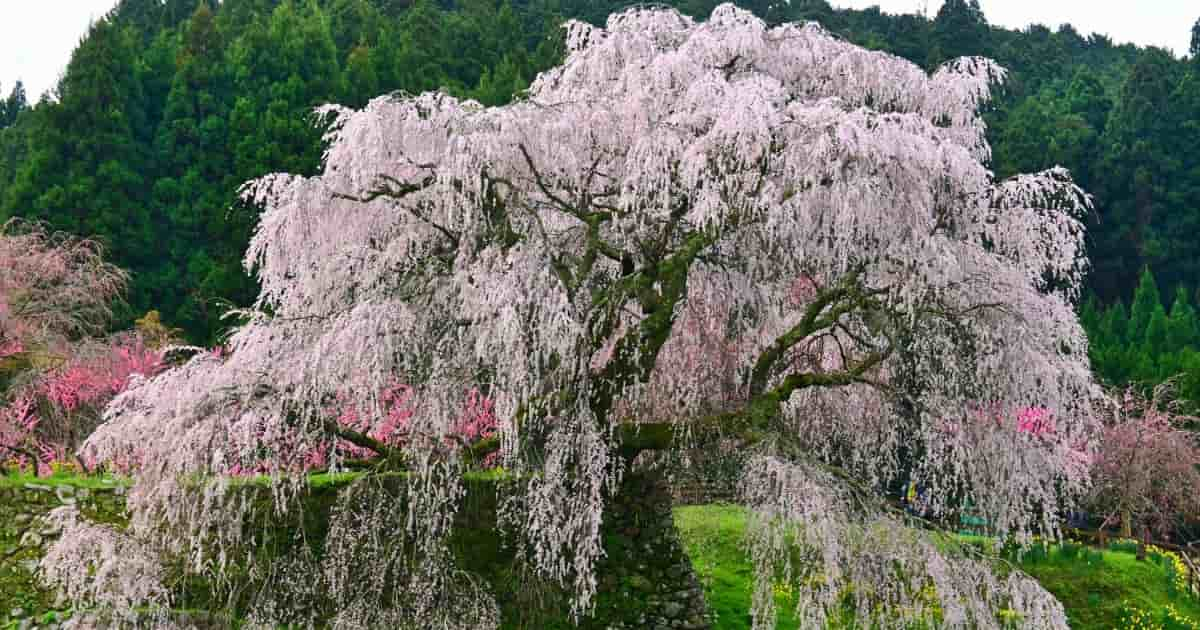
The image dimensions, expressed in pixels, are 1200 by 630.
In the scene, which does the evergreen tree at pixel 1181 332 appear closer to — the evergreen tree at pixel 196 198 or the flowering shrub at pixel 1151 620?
the flowering shrub at pixel 1151 620

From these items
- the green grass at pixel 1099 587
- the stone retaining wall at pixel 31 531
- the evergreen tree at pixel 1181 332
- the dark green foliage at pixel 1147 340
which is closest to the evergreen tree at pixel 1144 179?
the dark green foliage at pixel 1147 340

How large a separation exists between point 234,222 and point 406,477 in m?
17.9

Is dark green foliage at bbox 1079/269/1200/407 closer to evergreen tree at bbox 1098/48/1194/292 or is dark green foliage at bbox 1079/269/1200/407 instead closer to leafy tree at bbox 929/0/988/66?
evergreen tree at bbox 1098/48/1194/292

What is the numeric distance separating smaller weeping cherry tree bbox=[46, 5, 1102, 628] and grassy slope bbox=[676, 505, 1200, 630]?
356 centimetres

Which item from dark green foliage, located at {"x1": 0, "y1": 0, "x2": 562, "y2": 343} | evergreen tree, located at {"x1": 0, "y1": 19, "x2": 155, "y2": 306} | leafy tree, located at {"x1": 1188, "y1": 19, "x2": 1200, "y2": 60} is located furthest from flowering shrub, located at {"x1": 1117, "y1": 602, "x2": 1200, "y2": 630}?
leafy tree, located at {"x1": 1188, "y1": 19, "x2": 1200, "y2": 60}

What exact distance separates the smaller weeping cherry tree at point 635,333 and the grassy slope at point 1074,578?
3.56 meters

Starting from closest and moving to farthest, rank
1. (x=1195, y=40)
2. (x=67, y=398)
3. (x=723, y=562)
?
(x=723, y=562) < (x=67, y=398) < (x=1195, y=40)

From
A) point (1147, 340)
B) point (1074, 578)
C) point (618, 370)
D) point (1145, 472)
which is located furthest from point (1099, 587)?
point (1147, 340)

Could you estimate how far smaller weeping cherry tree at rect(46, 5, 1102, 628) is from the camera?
22.1 feet

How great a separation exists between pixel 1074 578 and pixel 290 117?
20.8m

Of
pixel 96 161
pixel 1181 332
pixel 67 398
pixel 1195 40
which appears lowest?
pixel 67 398

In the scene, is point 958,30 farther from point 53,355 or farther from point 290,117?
point 53,355

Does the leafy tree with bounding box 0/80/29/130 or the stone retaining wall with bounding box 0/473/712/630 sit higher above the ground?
the leafy tree with bounding box 0/80/29/130

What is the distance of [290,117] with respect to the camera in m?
26.4
